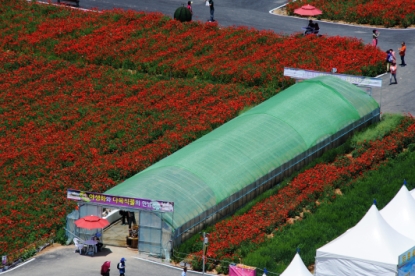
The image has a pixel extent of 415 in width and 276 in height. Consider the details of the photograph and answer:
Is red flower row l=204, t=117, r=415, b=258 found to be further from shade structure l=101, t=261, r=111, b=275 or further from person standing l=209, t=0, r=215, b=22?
person standing l=209, t=0, r=215, b=22

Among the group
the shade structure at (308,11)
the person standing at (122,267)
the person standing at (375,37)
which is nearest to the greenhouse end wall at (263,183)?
the person standing at (122,267)

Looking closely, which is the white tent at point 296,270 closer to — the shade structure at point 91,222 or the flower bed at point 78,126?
the shade structure at point 91,222

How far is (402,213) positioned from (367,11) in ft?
118

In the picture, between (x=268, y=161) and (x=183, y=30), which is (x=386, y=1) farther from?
(x=268, y=161)

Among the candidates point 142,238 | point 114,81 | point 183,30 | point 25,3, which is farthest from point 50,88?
point 142,238

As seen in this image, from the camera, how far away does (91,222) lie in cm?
4794

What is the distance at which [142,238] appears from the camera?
48438 millimetres

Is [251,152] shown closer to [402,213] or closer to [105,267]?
[402,213]

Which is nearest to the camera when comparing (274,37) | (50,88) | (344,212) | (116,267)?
(116,267)

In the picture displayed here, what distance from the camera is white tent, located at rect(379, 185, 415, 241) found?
45.5 meters

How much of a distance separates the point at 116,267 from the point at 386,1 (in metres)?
42.8

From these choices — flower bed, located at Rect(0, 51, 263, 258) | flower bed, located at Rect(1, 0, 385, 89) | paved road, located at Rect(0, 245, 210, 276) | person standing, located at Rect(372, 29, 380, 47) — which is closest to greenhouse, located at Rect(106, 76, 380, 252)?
paved road, located at Rect(0, 245, 210, 276)

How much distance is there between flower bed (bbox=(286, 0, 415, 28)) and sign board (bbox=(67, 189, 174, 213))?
36.5 meters

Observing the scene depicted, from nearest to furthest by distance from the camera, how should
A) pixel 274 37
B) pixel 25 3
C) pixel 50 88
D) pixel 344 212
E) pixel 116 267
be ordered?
pixel 116 267, pixel 344 212, pixel 50 88, pixel 274 37, pixel 25 3
